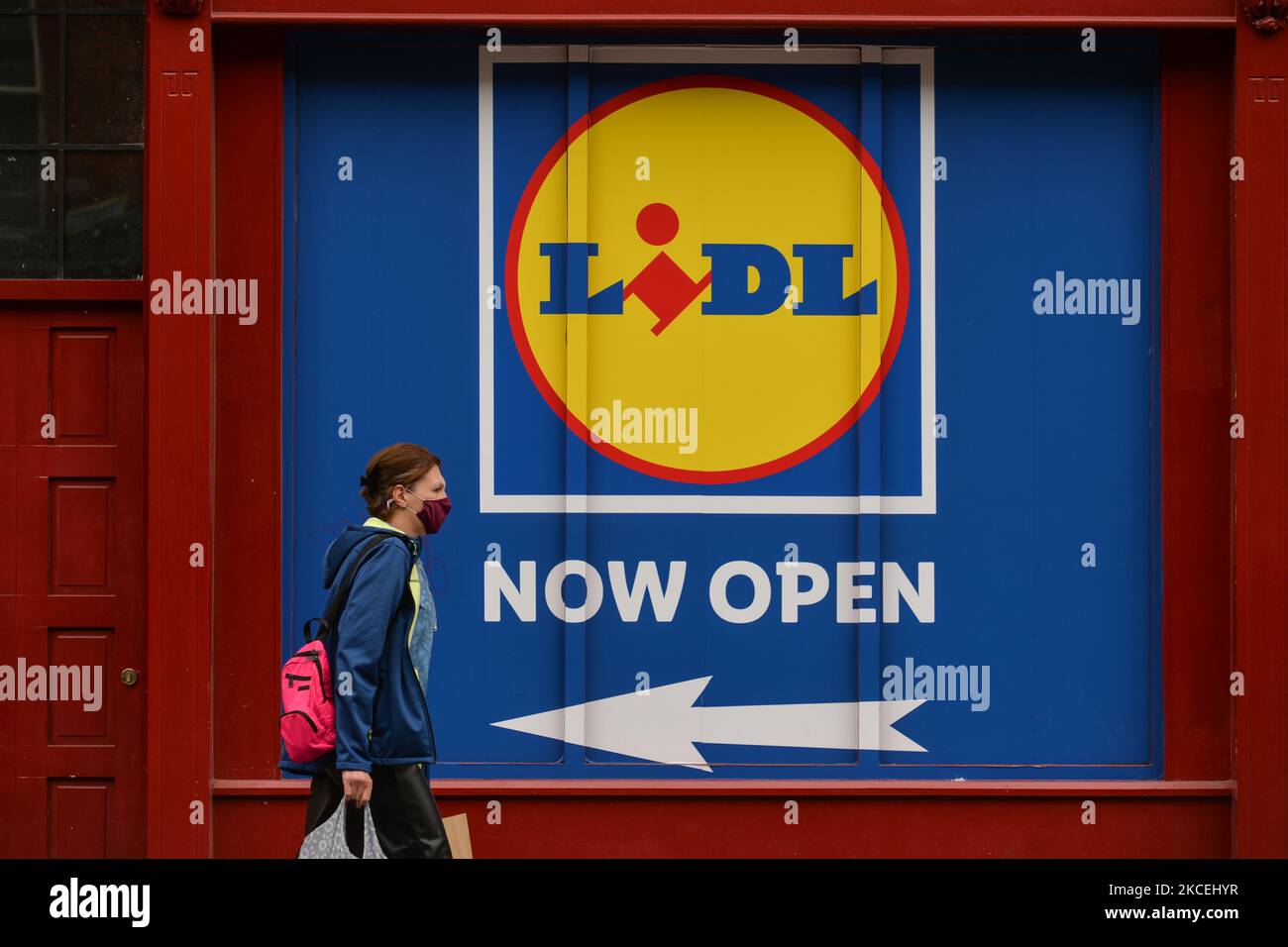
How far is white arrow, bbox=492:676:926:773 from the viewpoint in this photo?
5.42 metres

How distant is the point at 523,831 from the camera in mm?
5355

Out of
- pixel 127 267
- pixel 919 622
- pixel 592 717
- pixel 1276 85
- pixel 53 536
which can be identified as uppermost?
pixel 1276 85

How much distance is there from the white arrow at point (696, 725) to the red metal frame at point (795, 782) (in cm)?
17

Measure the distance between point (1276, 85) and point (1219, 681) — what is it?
8.27 feet

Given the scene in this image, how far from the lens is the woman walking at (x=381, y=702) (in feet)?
14.3

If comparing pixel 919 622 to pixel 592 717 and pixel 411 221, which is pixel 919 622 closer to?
pixel 592 717

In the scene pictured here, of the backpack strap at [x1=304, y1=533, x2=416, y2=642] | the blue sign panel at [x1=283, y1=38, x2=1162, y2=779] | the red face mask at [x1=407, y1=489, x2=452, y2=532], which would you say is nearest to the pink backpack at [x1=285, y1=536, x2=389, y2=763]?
the backpack strap at [x1=304, y1=533, x2=416, y2=642]

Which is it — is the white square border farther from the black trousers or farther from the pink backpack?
the black trousers

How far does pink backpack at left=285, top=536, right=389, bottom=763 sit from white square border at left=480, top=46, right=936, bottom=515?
3.68ft

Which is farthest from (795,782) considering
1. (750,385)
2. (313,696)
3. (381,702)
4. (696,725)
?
(313,696)

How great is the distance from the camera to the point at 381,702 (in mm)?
4438

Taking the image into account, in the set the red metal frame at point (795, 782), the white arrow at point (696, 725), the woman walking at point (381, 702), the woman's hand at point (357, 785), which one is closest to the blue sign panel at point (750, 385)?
the white arrow at point (696, 725)

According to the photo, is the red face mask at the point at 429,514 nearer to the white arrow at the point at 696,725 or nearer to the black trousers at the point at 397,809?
the black trousers at the point at 397,809
